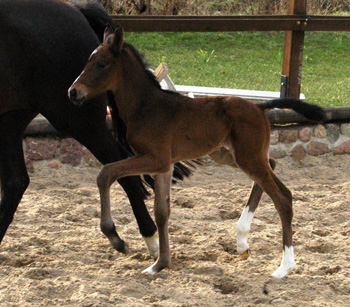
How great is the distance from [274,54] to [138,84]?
23.4 ft

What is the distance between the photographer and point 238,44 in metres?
10.7

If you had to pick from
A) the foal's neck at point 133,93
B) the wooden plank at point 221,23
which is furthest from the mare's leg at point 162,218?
the wooden plank at point 221,23

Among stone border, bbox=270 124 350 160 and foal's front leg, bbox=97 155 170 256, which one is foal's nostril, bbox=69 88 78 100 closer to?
foal's front leg, bbox=97 155 170 256

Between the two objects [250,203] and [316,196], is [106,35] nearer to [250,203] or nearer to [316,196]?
[250,203]

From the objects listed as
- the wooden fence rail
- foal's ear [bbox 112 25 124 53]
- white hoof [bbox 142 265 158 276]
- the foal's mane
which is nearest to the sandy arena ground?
white hoof [bbox 142 265 158 276]

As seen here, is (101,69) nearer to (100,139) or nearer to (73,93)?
(73,93)

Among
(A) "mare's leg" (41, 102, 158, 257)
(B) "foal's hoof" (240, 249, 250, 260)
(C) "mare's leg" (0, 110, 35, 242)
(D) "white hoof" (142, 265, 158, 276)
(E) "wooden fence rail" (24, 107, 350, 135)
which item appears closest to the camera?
(D) "white hoof" (142, 265, 158, 276)

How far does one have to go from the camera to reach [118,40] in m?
3.22

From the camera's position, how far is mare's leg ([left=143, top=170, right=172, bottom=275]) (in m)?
3.50

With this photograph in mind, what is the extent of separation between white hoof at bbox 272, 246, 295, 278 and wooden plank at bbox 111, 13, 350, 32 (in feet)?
9.92

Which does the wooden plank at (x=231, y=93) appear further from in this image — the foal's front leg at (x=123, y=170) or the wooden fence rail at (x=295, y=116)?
the foal's front leg at (x=123, y=170)

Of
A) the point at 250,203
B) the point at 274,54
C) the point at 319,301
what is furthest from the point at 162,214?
the point at 274,54

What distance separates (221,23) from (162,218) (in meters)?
2.98

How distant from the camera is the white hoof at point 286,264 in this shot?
3.43m
